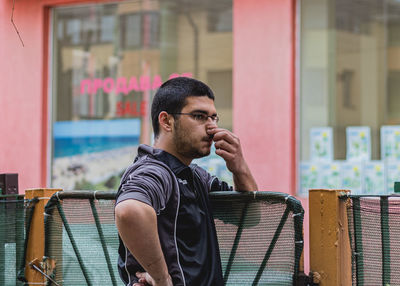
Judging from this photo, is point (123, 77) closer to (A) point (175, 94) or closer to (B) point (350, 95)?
(B) point (350, 95)

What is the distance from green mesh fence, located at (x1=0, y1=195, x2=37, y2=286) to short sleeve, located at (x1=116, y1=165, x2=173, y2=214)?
6.12ft

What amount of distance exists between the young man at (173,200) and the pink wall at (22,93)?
7885mm

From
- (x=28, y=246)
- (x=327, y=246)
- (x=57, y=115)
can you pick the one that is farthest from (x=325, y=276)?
(x=57, y=115)

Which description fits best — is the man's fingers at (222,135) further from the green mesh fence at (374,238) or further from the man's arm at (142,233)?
the green mesh fence at (374,238)

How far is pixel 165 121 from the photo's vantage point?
3.45m

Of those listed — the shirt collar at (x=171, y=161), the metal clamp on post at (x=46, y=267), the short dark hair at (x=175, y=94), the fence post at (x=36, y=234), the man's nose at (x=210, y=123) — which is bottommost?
the metal clamp on post at (x=46, y=267)

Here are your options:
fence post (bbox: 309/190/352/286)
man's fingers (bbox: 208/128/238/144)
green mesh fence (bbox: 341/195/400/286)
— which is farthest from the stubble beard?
green mesh fence (bbox: 341/195/400/286)

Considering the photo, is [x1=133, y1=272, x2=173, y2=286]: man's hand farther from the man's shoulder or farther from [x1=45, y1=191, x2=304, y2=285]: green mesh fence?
[x1=45, y1=191, x2=304, y2=285]: green mesh fence

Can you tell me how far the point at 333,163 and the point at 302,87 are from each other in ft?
3.74

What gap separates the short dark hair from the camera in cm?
343

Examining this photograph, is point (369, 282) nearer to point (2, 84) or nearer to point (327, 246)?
point (327, 246)

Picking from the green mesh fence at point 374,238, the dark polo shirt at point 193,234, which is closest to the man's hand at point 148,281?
the dark polo shirt at point 193,234

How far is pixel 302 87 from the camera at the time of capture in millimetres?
9500

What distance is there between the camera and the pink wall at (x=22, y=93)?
36.3 feet
